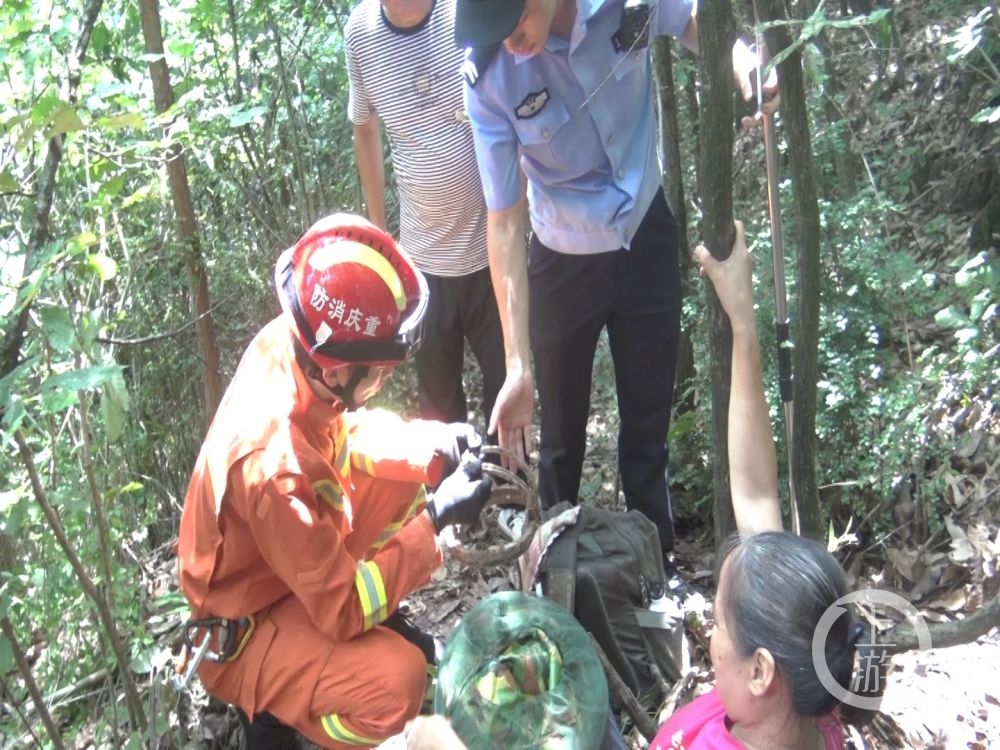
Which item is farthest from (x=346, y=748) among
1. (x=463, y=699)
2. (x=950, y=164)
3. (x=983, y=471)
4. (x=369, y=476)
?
(x=950, y=164)

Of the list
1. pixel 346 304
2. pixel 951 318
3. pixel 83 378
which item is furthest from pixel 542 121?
pixel 951 318

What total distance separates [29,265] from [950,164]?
5.04 meters

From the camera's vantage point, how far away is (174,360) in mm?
4215

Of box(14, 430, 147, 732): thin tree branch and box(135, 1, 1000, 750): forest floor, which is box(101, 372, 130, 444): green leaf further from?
box(135, 1, 1000, 750): forest floor

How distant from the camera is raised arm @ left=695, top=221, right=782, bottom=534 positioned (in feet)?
6.69

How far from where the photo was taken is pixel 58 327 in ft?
6.29

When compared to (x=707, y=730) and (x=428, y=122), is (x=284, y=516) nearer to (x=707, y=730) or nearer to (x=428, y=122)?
(x=707, y=730)

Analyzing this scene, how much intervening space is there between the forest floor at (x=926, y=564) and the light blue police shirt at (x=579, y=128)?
1326 millimetres

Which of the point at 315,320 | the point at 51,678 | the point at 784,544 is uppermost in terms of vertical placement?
Answer: the point at 315,320

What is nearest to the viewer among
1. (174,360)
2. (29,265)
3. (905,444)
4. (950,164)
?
(29,265)

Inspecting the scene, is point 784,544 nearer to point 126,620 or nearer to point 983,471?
point 126,620

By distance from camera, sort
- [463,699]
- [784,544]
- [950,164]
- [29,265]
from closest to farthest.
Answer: [784,544] → [29,265] → [463,699] → [950,164]

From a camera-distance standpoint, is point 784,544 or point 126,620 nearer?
point 784,544

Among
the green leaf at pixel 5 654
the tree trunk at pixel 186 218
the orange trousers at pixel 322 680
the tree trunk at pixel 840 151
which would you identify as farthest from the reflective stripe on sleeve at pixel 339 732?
the tree trunk at pixel 840 151
